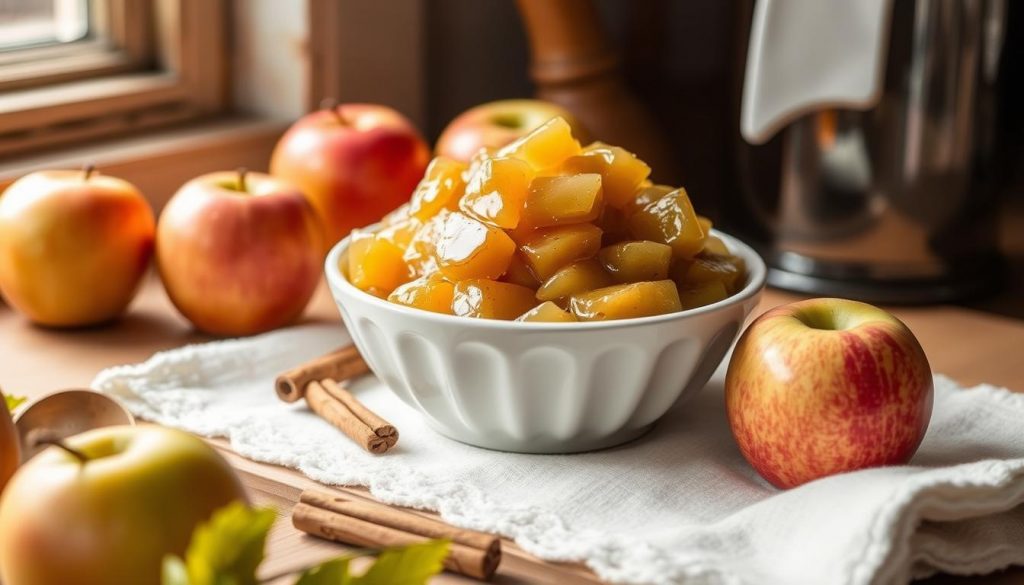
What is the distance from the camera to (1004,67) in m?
1.17

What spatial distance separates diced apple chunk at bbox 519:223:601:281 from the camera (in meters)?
0.82

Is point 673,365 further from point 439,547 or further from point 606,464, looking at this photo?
point 439,547

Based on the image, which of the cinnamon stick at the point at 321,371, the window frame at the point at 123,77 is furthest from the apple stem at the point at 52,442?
the window frame at the point at 123,77

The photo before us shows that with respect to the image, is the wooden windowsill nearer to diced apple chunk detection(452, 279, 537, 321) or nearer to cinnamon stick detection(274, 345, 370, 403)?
cinnamon stick detection(274, 345, 370, 403)

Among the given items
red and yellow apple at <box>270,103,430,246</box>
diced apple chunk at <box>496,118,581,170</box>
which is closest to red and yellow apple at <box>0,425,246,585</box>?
diced apple chunk at <box>496,118,581,170</box>

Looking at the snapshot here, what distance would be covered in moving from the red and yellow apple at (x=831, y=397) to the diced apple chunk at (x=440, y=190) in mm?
225

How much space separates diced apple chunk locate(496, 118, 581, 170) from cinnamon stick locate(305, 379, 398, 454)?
203mm

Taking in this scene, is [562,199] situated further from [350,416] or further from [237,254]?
[237,254]

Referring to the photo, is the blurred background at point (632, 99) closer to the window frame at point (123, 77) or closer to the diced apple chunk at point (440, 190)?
the window frame at point (123, 77)

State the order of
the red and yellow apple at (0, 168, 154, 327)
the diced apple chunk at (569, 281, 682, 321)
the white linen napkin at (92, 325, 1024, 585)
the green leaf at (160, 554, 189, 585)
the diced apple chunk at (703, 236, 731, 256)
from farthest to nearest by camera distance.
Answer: the red and yellow apple at (0, 168, 154, 327) < the diced apple chunk at (703, 236, 731, 256) < the diced apple chunk at (569, 281, 682, 321) < the white linen napkin at (92, 325, 1024, 585) < the green leaf at (160, 554, 189, 585)

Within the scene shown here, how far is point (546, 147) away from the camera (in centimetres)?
86

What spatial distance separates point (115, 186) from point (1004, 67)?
0.80 metres

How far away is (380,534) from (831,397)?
28cm

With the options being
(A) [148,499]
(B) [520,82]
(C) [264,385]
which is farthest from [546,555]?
(B) [520,82]
